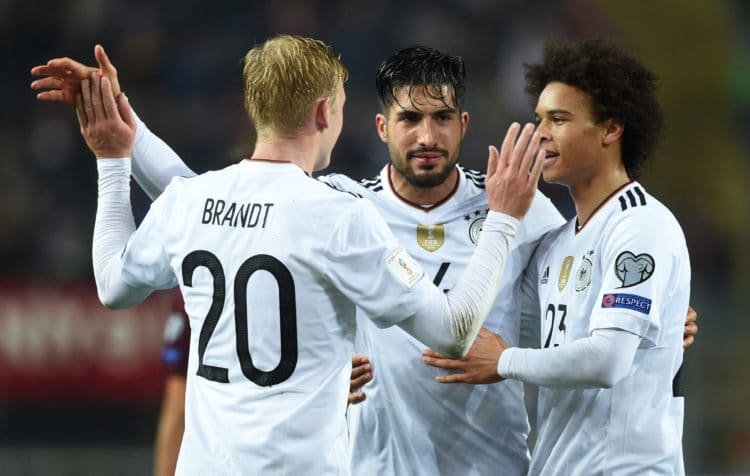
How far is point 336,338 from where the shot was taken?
3.17 m

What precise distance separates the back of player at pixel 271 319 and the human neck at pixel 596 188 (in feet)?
3.50

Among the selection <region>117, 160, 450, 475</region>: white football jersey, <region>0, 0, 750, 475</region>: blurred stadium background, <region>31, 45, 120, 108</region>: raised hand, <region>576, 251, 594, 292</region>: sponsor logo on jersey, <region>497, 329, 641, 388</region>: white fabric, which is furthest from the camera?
<region>0, 0, 750, 475</region>: blurred stadium background

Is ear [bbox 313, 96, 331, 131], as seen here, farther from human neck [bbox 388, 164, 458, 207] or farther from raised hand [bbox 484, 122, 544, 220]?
human neck [bbox 388, 164, 458, 207]

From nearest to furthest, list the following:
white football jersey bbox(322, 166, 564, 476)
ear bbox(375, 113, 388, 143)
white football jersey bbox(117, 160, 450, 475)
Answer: white football jersey bbox(117, 160, 450, 475), white football jersey bbox(322, 166, 564, 476), ear bbox(375, 113, 388, 143)

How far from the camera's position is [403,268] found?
3.13 meters

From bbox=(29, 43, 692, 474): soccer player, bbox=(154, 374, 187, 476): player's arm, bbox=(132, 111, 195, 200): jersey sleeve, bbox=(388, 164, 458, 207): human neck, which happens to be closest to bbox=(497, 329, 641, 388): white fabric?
bbox=(29, 43, 692, 474): soccer player

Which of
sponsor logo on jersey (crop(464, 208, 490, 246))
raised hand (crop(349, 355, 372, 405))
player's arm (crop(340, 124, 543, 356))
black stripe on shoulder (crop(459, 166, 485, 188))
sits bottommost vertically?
raised hand (crop(349, 355, 372, 405))

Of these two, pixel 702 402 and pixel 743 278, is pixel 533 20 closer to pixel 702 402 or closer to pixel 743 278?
pixel 743 278

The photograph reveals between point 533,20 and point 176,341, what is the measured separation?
819 centimetres

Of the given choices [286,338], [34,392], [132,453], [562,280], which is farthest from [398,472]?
[34,392]

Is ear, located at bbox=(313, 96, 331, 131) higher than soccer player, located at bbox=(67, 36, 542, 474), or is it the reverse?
ear, located at bbox=(313, 96, 331, 131)

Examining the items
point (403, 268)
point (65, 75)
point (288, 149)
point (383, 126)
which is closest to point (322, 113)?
point (288, 149)

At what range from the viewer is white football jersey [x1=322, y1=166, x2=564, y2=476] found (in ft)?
13.6

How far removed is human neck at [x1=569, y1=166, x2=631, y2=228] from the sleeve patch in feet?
3.22
